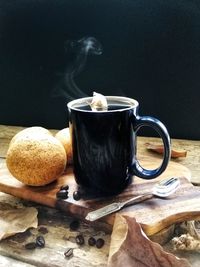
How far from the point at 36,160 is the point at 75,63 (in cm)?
39

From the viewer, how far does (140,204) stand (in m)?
0.46

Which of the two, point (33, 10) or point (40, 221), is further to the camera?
point (33, 10)

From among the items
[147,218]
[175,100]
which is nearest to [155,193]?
[147,218]

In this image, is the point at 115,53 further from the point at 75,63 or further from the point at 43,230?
the point at 43,230

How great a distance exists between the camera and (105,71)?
802 millimetres

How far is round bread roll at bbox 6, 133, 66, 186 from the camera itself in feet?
1.59

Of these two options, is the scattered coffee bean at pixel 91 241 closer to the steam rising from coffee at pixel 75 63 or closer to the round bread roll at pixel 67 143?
the round bread roll at pixel 67 143

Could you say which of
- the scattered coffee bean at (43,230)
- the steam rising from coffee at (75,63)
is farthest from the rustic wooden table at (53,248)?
the steam rising from coffee at (75,63)

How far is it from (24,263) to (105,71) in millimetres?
498

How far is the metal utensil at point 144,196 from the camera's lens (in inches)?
17.2

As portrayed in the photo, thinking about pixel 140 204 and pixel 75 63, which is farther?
pixel 75 63

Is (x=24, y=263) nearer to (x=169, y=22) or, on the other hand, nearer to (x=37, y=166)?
(x=37, y=166)

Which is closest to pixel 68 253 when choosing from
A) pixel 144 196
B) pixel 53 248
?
pixel 53 248

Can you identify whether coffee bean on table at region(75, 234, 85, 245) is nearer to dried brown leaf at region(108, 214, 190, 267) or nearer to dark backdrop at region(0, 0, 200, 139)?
dried brown leaf at region(108, 214, 190, 267)
